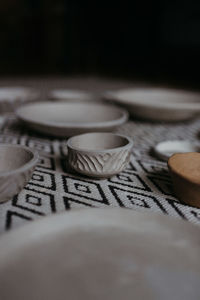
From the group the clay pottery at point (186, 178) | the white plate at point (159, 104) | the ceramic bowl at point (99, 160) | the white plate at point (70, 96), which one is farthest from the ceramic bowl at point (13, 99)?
the clay pottery at point (186, 178)

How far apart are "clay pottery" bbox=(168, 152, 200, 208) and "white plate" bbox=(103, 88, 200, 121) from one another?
0.49 metres

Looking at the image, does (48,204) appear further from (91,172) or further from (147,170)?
(147,170)

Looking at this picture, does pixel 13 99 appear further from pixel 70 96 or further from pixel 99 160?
pixel 99 160

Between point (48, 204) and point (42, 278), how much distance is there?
0.78ft

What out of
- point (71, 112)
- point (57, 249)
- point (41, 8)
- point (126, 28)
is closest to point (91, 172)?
point (57, 249)

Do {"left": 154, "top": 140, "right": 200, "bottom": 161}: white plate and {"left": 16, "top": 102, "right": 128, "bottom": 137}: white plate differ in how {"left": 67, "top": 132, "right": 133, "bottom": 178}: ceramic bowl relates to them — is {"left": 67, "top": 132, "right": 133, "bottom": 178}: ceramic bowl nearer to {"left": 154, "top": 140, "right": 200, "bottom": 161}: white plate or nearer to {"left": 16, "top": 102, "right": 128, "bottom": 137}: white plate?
{"left": 154, "top": 140, "right": 200, "bottom": 161}: white plate

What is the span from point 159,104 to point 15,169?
710 millimetres

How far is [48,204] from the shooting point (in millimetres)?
622

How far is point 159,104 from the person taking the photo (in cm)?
116

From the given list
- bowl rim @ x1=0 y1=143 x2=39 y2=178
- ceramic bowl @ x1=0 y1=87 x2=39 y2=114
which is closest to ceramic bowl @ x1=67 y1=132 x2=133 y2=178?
bowl rim @ x1=0 y1=143 x2=39 y2=178

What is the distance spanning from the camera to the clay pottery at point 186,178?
1.97ft

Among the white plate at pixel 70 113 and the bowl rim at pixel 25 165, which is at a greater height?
the bowl rim at pixel 25 165

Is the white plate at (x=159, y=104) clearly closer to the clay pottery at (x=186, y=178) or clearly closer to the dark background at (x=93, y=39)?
the clay pottery at (x=186, y=178)

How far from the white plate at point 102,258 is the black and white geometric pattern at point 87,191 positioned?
0.13 meters
